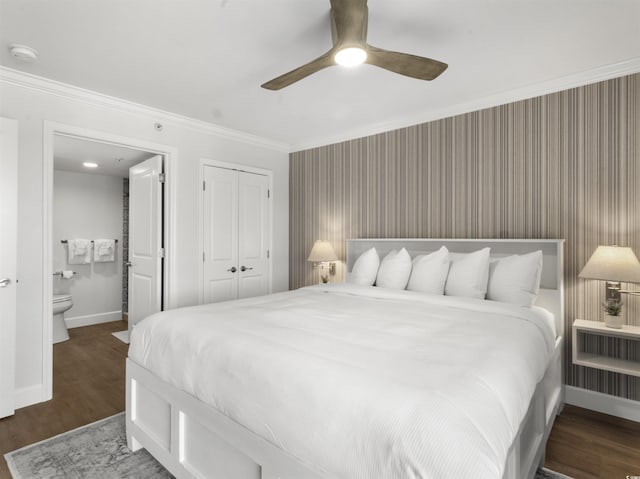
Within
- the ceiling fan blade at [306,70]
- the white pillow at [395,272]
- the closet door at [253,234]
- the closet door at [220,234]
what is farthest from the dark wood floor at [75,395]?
the ceiling fan blade at [306,70]

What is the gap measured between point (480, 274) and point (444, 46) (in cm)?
161

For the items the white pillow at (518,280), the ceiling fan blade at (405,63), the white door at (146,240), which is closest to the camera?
the ceiling fan blade at (405,63)

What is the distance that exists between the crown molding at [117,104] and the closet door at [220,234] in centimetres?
43

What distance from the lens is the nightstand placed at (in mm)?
2244

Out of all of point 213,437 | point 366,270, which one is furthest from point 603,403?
point 213,437

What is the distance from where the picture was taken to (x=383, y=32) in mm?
2092

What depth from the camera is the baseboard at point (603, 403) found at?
2439mm

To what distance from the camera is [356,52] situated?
1.73m

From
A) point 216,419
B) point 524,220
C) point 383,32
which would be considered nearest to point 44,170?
point 216,419

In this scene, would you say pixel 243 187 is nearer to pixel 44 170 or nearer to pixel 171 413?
pixel 44 170

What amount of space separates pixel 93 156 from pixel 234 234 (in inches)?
74.0

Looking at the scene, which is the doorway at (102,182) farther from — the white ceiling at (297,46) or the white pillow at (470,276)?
the white pillow at (470,276)

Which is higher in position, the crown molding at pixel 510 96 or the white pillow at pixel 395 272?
the crown molding at pixel 510 96

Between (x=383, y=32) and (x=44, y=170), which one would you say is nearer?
(x=383, y=32)
